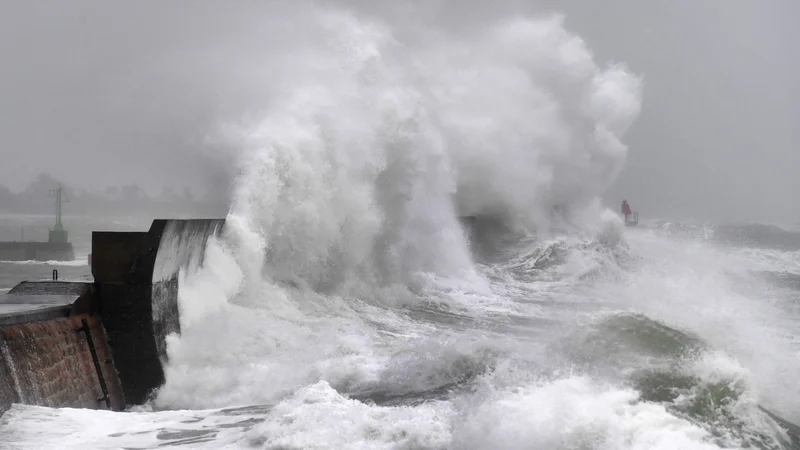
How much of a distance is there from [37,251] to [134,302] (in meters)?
24.8

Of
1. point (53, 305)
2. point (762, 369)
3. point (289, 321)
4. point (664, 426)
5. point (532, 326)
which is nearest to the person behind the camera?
point (664, 426)

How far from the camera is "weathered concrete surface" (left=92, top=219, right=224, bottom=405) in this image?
26.0 feet

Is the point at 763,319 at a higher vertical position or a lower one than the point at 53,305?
lower

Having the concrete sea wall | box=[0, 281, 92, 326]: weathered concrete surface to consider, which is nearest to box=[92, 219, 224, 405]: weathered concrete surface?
the concrete sea wall

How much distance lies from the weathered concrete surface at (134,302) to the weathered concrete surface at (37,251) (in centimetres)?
2360

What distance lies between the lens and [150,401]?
7711mm

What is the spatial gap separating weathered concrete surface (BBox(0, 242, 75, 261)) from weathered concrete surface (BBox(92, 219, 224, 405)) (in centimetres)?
2360

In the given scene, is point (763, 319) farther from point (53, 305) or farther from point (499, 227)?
point (499, 227)

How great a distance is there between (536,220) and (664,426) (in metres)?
19.6

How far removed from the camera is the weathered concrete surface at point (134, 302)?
7.92 metres

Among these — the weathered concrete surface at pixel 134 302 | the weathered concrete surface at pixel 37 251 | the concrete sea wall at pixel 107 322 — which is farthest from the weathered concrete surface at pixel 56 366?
the weathered concrete surface at pixel 37 251

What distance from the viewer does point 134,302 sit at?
8.12 meters

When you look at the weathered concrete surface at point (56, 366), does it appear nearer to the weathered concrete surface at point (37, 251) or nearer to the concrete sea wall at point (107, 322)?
the concrete sea wall at point (107, 322)

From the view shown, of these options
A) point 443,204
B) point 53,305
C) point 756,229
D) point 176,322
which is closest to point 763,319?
point 176,322
